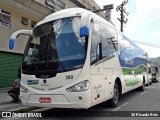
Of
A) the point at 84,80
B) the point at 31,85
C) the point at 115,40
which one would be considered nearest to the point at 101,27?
the point at 115,40

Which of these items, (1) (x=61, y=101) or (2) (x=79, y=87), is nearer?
(2) (x=79, y=87)

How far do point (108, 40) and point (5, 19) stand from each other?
31.6 feet

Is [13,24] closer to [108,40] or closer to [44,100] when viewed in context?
[108,40]

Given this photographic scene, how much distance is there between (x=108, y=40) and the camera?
33.4ft

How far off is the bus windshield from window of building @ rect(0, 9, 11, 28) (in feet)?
30.5

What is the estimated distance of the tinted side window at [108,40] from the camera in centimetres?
952

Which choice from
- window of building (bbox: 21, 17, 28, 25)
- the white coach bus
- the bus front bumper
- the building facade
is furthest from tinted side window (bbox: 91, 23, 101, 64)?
window of building (bbox: 21, 17, 28, 25)

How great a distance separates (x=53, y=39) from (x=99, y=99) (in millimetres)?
2317

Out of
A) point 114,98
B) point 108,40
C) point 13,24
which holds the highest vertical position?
point 13,24

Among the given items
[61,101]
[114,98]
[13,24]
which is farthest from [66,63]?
[13,24]

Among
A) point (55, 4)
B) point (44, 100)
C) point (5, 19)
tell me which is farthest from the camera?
point (55, 4)

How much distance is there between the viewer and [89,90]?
7758 millimetres

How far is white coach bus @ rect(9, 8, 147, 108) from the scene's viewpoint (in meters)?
7.70

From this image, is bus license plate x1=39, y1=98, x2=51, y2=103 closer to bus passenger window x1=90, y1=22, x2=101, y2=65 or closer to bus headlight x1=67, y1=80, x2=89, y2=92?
bus headlight x1=67, y1=80, x2=89, y2=92
